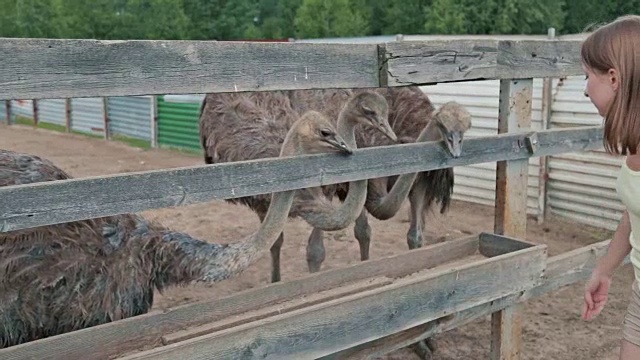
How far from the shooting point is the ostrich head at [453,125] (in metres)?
3.29

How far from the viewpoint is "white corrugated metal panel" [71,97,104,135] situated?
50.4ft

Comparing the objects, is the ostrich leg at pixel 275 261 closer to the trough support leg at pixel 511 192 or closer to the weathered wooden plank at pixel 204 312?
the weathered wooden plank at pixel 204 312

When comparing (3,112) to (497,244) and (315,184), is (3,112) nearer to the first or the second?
(497,244)

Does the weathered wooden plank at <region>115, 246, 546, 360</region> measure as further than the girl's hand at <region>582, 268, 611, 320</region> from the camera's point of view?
No

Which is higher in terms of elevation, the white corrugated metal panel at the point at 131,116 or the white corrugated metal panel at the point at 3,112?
the white corrugated metal panel at the point at 131,116

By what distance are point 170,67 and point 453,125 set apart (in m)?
1.58

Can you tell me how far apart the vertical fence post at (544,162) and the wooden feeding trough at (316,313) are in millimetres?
4085

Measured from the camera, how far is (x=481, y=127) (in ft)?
27.1

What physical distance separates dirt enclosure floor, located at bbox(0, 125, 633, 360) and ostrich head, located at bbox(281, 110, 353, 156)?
1710 mm

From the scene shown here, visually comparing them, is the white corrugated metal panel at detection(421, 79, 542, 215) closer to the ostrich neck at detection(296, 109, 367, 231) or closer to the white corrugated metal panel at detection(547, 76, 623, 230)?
the white corrugated metal panel at detection(547, 76, 623, 230)

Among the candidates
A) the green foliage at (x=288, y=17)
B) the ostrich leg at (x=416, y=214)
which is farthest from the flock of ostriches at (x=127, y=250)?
the green foliage at (x=288, y=17)

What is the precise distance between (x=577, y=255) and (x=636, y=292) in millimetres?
1365

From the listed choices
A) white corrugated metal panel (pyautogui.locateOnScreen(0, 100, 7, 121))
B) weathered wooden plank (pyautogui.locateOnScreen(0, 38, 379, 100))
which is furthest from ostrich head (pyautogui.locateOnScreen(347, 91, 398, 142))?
white corrugated metal panel (pyautogui.locateOnScreen(0, 100, 7, 121))

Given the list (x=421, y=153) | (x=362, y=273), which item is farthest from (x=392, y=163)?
(x=362, y=273)
